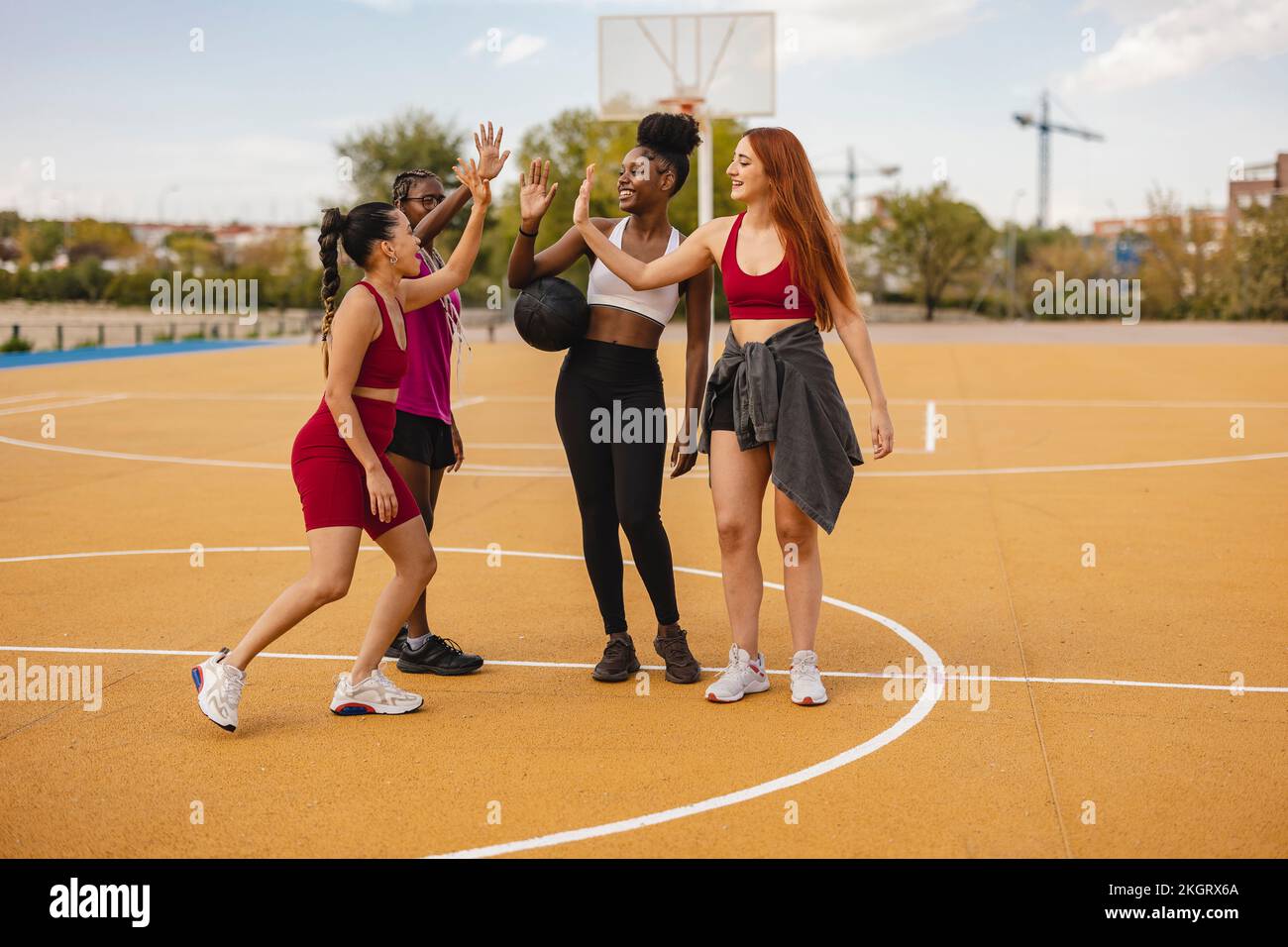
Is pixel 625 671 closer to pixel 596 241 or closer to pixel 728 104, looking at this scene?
pixel 596 241

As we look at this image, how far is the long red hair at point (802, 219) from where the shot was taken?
16.6ft

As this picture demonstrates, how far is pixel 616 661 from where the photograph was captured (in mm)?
5648

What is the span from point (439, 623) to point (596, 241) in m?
2.35

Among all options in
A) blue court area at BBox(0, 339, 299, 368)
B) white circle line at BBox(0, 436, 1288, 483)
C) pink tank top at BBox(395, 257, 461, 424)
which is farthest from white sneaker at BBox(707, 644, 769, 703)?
blue court area at BBox(0, 339, 299, 368)

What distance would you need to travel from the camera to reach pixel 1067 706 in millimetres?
5234

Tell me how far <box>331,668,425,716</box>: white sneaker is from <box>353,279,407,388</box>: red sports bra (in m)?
1.16

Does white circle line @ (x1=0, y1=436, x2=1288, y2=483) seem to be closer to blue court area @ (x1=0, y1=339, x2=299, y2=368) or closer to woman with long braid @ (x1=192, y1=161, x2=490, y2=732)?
woman with long braid @ (x1=192, y1=161, x2=490, y2=732)

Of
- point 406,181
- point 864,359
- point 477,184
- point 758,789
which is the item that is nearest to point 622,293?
point 477,184

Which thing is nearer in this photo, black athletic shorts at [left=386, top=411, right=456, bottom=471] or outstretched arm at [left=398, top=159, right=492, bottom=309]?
outstretched arm at [left=398, top=159, right=492, bottom=309]

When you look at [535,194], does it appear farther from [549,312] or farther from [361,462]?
[361,462]

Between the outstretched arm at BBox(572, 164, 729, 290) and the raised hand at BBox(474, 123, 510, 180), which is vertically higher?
the raised hand at BBox(474, 123, 510, 180)

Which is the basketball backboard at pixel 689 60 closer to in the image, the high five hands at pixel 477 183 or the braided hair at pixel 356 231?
the high five hands at pixel 477 183


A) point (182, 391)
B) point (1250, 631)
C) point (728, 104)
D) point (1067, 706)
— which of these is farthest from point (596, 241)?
point (182, 391)

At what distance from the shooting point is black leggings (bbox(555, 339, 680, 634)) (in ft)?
17.8
